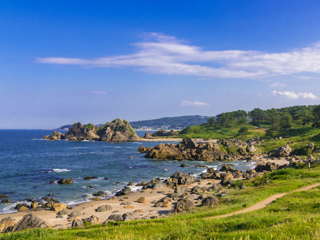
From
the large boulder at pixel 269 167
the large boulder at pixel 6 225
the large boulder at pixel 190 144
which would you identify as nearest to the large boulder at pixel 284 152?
the large boulder at pixel 269 167

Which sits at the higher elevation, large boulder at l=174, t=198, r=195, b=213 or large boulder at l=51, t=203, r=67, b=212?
large boulder at l=174, t=198, r=195, b=213

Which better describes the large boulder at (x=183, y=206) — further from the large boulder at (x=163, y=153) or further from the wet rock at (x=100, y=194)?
the large boulder at (x=163, y=153)

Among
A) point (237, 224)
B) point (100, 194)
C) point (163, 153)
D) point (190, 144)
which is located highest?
point (237, 224)

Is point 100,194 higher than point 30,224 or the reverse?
the reverse

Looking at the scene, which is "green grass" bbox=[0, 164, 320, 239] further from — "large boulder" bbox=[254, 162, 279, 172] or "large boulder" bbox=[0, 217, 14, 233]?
"large boulder" bbox=[254, 162, 279, 172]

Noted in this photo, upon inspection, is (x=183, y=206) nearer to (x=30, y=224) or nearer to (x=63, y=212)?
(x=63, y=212)

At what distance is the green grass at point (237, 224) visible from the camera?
8516 millimetres

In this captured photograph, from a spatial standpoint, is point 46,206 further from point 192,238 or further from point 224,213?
point 192,238

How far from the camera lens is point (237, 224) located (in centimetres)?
1192

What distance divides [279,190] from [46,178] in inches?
2154

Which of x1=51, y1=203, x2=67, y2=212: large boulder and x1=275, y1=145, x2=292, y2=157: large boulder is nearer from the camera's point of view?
x1=51, y1=203, x2=67, y2=212: large boulder

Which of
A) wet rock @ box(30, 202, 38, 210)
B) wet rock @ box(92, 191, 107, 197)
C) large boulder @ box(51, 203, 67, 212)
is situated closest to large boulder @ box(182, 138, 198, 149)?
wet rock @ box(92, 191, 107, 197)

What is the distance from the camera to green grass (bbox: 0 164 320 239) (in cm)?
852

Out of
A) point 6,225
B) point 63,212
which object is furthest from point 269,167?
point 6,225
